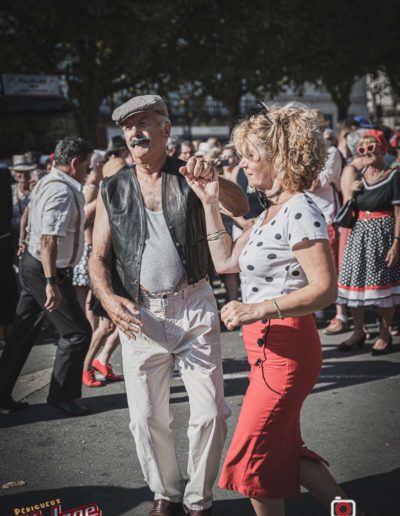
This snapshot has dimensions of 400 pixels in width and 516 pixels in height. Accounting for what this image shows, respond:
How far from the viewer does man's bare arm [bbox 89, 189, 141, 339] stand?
10.9 ft

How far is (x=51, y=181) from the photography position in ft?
17.0

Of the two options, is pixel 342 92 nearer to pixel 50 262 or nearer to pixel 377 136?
pixel 377 136

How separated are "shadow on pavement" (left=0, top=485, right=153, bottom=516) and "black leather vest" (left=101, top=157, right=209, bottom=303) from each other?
114 centimetres

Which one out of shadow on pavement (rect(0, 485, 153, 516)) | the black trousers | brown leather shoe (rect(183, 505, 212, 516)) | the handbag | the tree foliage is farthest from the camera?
the tree foliage

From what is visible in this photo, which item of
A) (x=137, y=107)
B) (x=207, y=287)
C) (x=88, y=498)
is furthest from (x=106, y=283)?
(x=88, y=498)

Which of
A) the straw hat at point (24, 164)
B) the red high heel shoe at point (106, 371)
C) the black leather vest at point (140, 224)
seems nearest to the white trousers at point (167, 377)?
the black leather vest at point (140, 224)

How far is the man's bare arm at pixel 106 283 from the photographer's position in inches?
130

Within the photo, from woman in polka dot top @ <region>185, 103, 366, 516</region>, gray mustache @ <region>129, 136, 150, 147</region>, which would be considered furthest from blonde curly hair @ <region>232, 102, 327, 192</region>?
gray mustache @ <region>129, 136, 150, 147</region>

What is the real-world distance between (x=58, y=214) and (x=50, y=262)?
357mm

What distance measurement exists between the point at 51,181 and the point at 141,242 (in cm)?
201

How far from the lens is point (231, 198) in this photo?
3559 millimetres

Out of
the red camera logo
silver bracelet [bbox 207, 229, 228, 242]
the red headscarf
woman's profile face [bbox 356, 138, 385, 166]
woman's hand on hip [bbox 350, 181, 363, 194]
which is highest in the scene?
the red headscarf

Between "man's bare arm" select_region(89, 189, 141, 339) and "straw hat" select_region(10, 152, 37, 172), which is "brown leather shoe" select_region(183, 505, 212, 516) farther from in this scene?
"straw hat" select_region(10, 152, 37, 172)

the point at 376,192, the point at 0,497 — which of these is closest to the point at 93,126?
the point at 376,192
